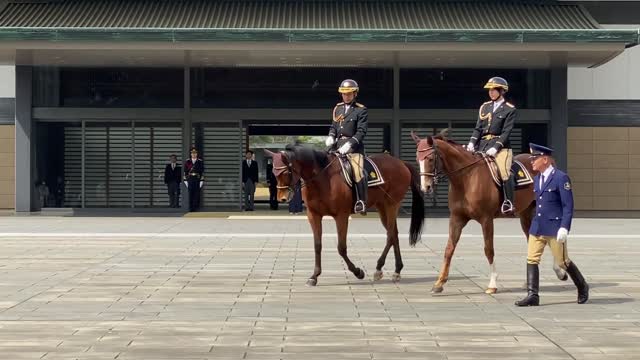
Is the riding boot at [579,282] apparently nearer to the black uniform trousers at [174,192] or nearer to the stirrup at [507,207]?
the stirrup at [507,207]

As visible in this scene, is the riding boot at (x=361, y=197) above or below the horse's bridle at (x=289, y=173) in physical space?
below

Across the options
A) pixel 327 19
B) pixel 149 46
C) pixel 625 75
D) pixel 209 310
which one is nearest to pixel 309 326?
pixel 209 310

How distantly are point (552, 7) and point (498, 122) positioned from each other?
61.2 feet

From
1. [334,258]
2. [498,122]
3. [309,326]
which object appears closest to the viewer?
[309,326]

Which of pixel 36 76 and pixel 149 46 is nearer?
pixel 149 46

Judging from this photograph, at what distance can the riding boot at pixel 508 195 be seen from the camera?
11125 mm

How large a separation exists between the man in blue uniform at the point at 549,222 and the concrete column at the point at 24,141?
21.9m

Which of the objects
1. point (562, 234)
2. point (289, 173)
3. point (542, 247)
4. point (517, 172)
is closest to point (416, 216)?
point (517, 172)

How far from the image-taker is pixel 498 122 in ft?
37.5

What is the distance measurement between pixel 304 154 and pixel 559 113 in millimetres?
19302

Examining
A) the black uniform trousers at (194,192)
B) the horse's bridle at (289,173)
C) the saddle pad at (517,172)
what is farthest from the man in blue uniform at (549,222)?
the black uniform trousers at (194,192)

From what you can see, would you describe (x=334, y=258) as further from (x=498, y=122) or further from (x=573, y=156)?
(x=573, y=156)

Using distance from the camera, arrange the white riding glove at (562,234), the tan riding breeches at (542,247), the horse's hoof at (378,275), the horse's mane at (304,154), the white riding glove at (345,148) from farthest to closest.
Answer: the horse's hoof at (378,275) < the white riding glove at (345,148) < the horse's mane at (304,154) < the tan riding breeches at (542,247) < the white riding glove at (562,234)

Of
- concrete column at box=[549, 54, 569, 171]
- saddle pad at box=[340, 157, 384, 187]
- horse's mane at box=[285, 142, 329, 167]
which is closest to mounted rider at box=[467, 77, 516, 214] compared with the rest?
saddle pad at box=[340, 157, 384, 187]
